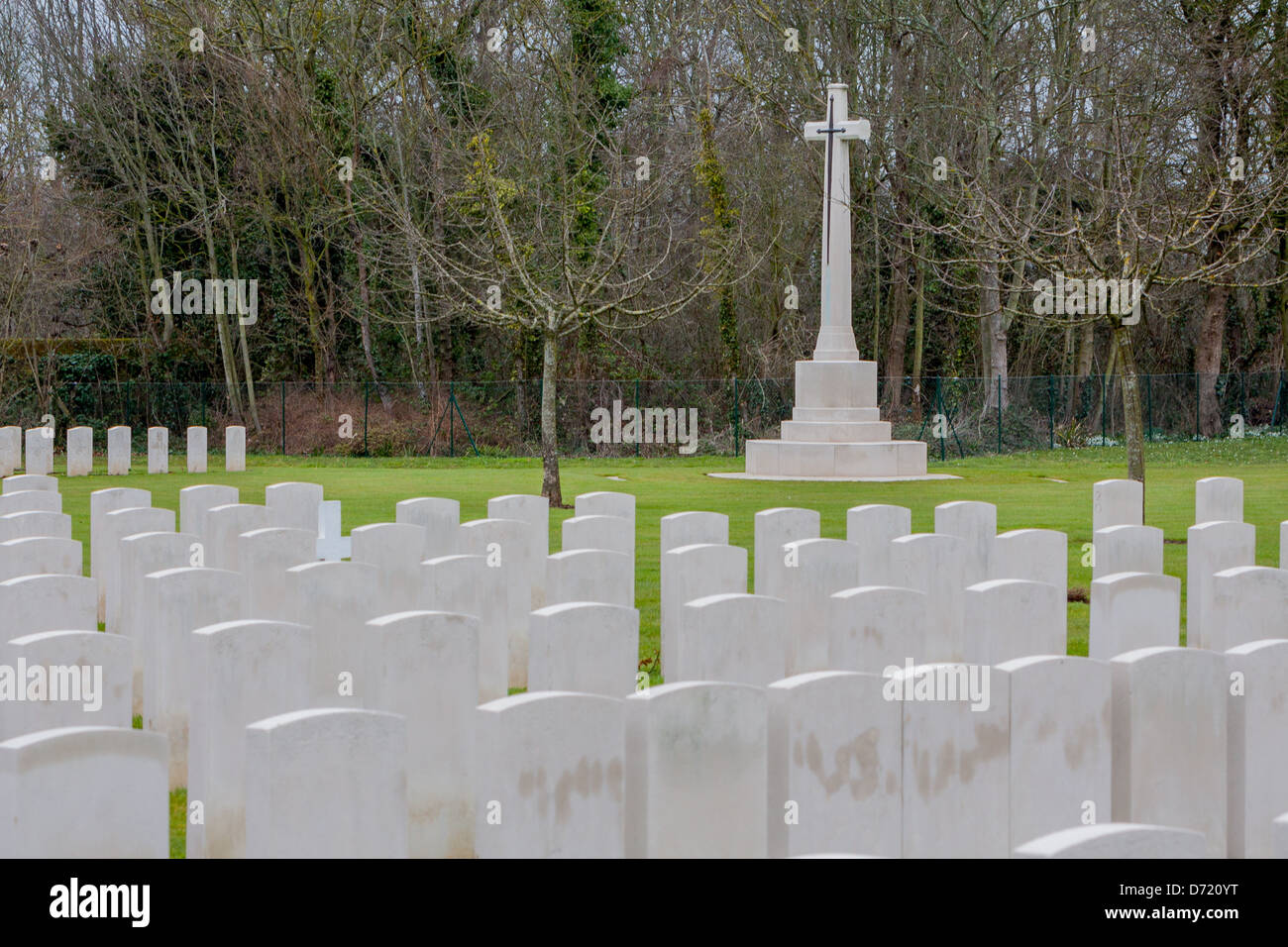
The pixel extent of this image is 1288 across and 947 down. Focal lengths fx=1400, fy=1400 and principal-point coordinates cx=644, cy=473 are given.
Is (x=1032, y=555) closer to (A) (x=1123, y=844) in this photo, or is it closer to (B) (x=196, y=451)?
(A) (x=1123, y=844)

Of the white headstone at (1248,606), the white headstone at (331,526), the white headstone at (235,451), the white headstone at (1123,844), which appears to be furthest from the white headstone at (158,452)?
the white headstone at (1123,844)

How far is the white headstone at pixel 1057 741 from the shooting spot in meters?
4.32

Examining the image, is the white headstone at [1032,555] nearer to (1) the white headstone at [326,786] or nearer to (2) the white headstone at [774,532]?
(2) the white headstone at [774,532]

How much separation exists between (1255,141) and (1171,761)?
25974mm

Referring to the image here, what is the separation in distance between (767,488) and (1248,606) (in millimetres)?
12625

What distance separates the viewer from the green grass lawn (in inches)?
523

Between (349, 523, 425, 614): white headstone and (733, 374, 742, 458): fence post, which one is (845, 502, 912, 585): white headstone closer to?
(349, 523, 425, 614): white headstone

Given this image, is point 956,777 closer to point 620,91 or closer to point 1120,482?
point 1120,482

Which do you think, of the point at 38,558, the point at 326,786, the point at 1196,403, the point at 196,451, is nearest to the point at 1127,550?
the point at 326,786

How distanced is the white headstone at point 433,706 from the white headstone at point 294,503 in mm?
5347

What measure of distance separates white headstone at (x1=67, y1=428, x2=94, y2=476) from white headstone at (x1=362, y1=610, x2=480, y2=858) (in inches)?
695

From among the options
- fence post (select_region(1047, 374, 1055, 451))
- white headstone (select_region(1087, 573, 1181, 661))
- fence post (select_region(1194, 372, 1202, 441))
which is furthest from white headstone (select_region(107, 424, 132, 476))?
fence post (select_region(1194, 372, 1202, 441))

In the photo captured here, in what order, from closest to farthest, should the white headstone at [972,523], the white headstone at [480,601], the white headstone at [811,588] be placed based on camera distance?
the white headstone at [480,601] < the white headstone at [811,588] < the white headstone at [972,523]

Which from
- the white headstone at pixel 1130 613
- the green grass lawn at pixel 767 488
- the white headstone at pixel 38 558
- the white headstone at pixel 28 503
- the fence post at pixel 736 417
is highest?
the fence post at pixel 736 417
